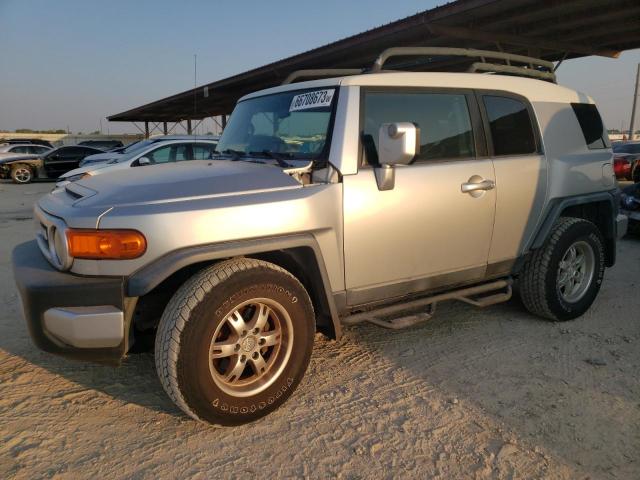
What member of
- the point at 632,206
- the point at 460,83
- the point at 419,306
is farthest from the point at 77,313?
the point at 632,206

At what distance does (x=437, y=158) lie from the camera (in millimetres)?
3275

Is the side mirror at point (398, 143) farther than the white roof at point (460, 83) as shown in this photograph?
No

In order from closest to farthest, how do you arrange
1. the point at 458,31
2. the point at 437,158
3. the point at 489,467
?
the point at 489,467, the point at 437,158, the point at 458,31

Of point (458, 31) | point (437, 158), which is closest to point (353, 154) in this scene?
point (437, 158)

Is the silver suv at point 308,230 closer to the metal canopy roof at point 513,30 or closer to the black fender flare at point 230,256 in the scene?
the black fender flare at point 230,256

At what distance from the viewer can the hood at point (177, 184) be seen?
247 centimetres

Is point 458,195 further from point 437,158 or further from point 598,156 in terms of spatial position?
point 598,156

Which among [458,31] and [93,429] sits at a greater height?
[458,31]

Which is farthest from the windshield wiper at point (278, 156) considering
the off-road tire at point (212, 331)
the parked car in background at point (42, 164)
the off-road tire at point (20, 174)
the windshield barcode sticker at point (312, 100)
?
the off-road tire at point (20, 174)

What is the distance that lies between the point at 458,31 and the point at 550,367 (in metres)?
8.41

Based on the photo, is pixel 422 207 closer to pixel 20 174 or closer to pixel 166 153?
pixel 166 153

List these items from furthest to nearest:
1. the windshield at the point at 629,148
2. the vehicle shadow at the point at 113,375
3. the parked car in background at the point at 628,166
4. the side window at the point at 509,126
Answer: the windshield at the point at 629,148 < the parked car in background at the point at 628,166 < the side window at the point at 509,126 < the vehicle shadow at the point at 113,375

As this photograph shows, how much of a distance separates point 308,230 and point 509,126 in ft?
6.44

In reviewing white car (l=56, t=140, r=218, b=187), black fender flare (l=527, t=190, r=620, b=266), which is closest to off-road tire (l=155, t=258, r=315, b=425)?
black fender flare (l=527, t=190, r=620, b=266)
